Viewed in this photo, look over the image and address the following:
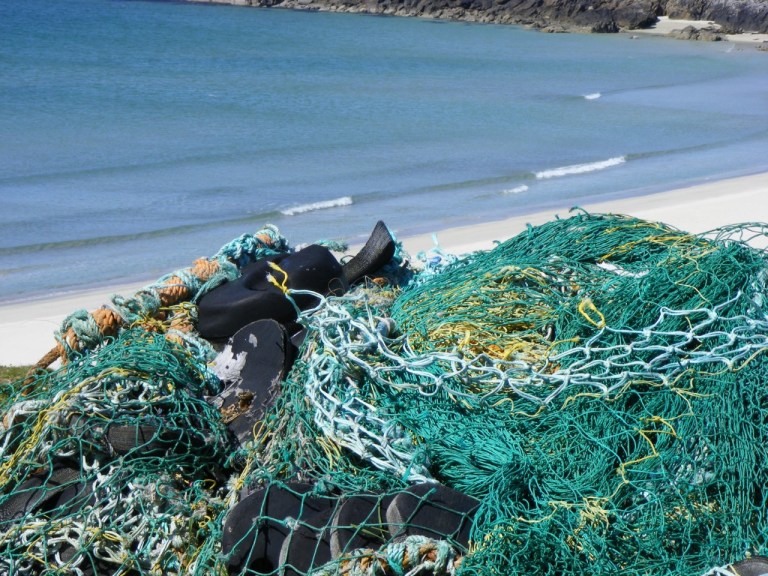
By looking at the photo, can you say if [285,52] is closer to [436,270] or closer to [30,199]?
[30,199]

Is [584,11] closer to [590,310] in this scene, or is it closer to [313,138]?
[313,138]

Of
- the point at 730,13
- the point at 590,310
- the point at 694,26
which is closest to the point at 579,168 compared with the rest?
the point at 590,310

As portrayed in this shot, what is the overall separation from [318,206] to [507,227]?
3.39 m

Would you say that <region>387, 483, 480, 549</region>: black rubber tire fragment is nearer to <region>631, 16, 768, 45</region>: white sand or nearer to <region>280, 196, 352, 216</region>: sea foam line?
<region>280, 196, 352, 216</region>: sea foam line

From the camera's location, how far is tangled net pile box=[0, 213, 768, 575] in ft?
11.4

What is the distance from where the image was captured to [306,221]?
13312mm

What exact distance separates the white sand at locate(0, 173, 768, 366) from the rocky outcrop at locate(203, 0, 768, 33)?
39.8 m

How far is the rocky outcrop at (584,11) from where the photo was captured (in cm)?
5100

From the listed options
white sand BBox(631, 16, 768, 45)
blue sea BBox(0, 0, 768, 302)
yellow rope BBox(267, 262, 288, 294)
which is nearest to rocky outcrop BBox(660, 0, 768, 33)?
white sand BBox(631, 16, 768, 45)

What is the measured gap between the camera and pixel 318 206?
14.2 m

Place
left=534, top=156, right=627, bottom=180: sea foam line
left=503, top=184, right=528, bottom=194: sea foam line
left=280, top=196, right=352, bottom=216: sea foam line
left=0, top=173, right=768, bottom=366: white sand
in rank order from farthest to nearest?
1. left=534, top=156, right=627, bottom=180: sea foam line
2. left=503, top=184, right=528, bottom=194: sea foam line
3. left=280, top=196, right=352, bottom=216: sea foam line
4. left=0, top=173, right=768, bottom=366: white sand

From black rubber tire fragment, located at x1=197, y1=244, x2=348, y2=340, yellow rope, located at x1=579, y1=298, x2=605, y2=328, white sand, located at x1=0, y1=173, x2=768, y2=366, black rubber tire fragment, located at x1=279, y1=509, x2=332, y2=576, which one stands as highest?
yellow rope, located at x1=579, y1=298, x2=605, y2=328

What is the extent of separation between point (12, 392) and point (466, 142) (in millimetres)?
16305

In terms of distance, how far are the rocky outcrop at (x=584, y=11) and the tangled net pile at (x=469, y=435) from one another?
50561 millimetres
